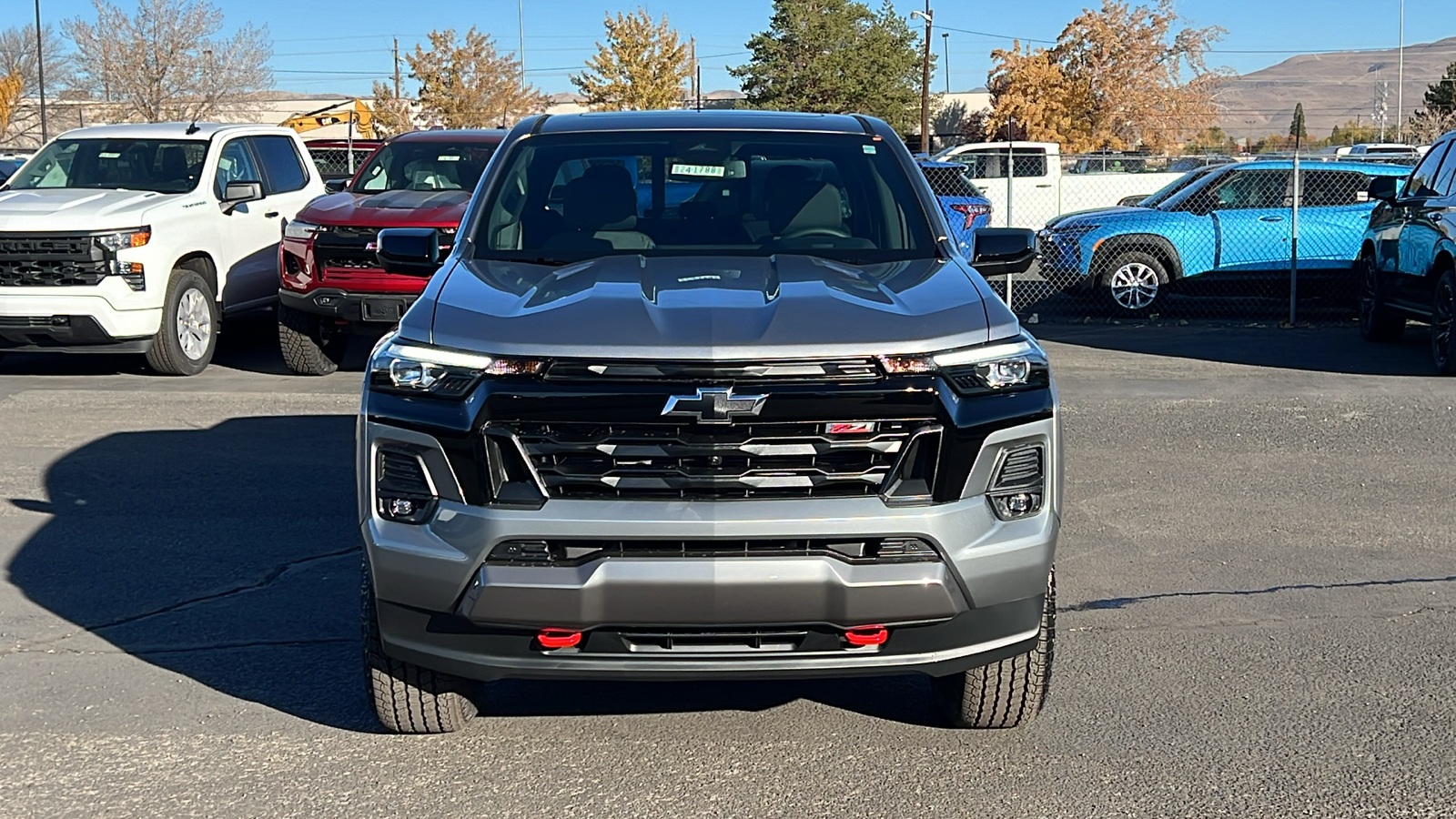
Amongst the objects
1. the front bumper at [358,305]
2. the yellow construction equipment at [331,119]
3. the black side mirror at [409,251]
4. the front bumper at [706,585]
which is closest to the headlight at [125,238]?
the front bumper at [358,305]

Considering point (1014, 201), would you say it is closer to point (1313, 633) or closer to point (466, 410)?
point (1313, 633)

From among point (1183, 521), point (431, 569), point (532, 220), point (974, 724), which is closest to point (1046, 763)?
point (974, 724)

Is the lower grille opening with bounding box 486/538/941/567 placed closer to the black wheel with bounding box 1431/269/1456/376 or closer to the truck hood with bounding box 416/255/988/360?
the truck hood with bounding box 416/255/988/360

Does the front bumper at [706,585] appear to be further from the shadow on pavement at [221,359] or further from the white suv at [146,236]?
the shadow on pavement at [221,359]

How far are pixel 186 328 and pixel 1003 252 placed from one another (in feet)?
27.0

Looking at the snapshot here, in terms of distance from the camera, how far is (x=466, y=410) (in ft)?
12.6

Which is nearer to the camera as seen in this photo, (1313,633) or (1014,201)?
(1313,633)

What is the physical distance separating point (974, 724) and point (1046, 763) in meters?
0.27

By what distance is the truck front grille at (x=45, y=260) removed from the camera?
1116 cm

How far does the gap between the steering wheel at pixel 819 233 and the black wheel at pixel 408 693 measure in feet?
6.31

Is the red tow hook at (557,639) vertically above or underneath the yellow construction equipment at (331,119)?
underneath

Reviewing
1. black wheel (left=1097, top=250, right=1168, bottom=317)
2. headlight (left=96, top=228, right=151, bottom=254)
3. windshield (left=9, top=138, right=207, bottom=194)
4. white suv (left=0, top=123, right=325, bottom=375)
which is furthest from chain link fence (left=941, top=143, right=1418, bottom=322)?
headlight (left=96, top=228, right=151, bottom=254)

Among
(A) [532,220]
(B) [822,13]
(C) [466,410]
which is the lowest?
(C) [466,410]

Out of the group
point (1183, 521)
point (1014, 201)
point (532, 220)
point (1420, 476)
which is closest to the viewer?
point (532, 220)
